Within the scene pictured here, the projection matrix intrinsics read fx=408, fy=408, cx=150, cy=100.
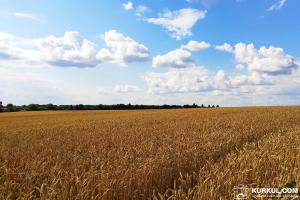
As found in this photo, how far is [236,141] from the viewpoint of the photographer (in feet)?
38.4

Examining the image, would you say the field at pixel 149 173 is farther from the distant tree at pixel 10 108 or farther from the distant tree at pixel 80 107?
the distant tree at pixel 10 108

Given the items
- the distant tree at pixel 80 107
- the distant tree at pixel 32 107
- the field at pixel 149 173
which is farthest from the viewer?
the distant tree at pixel 32 107

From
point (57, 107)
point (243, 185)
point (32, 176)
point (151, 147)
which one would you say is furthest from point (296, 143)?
point (57, 107)

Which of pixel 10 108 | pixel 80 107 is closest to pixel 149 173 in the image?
pixel 80 107

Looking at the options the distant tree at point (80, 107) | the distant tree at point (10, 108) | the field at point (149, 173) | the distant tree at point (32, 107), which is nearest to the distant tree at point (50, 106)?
the distant tree at point (32, 107)

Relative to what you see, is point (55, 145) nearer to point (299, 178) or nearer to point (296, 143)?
point (296, 143)

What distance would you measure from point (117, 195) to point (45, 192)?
106 centimetres

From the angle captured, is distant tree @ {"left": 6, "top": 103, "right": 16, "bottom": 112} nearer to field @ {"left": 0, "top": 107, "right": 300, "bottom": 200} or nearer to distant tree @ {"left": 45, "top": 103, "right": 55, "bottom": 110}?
distant tree @ {"left": 45, "top": 103, "right": 55, "bottom": 110}

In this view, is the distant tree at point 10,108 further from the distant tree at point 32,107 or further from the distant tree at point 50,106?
the distant tree at point 50,106

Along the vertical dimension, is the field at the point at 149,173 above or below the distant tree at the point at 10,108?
below

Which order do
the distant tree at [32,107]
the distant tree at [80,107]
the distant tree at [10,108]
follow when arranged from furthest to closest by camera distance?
the distant tree at [32,107]
the distant tree at [10,108]
the distant tree at [80,107]

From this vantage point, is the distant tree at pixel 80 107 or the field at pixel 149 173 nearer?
the field at pixel 149 173

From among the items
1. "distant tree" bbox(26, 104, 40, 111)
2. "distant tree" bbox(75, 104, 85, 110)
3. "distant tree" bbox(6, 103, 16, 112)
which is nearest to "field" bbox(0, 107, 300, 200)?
"distant tree" bbox(75, 104, 85, 110)

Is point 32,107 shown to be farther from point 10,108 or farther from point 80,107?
point 80,107
